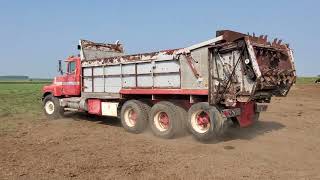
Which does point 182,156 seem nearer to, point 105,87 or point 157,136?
point 157,136

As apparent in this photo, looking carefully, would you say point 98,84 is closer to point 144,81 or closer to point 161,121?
point 144,81

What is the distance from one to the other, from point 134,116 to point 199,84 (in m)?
3.06

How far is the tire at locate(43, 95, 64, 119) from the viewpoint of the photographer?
17000 mm

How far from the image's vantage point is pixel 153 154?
948 cm

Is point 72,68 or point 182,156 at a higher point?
point 72,68

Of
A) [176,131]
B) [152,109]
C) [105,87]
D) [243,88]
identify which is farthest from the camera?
[105,87]

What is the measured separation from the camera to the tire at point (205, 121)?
35.4 ft

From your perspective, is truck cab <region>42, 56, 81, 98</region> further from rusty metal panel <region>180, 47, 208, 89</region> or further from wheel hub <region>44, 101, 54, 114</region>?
rusty metal panel <region>180, 47, 208, 89</region>

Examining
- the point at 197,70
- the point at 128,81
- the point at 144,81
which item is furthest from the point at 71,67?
the point at 197,70

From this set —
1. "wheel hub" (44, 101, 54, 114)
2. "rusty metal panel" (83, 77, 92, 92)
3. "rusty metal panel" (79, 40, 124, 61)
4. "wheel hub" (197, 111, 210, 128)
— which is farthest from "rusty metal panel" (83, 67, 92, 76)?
"wheel hub" (197, 111, 210, 128)

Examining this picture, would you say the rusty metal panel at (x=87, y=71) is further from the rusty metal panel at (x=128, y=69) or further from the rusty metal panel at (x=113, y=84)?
the rusty metal panel at (x=128, y=69)

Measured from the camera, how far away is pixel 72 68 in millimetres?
16094

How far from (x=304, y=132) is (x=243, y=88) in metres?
3.32

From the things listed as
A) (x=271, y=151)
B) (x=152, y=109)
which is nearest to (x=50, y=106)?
(x=152, y=109)
